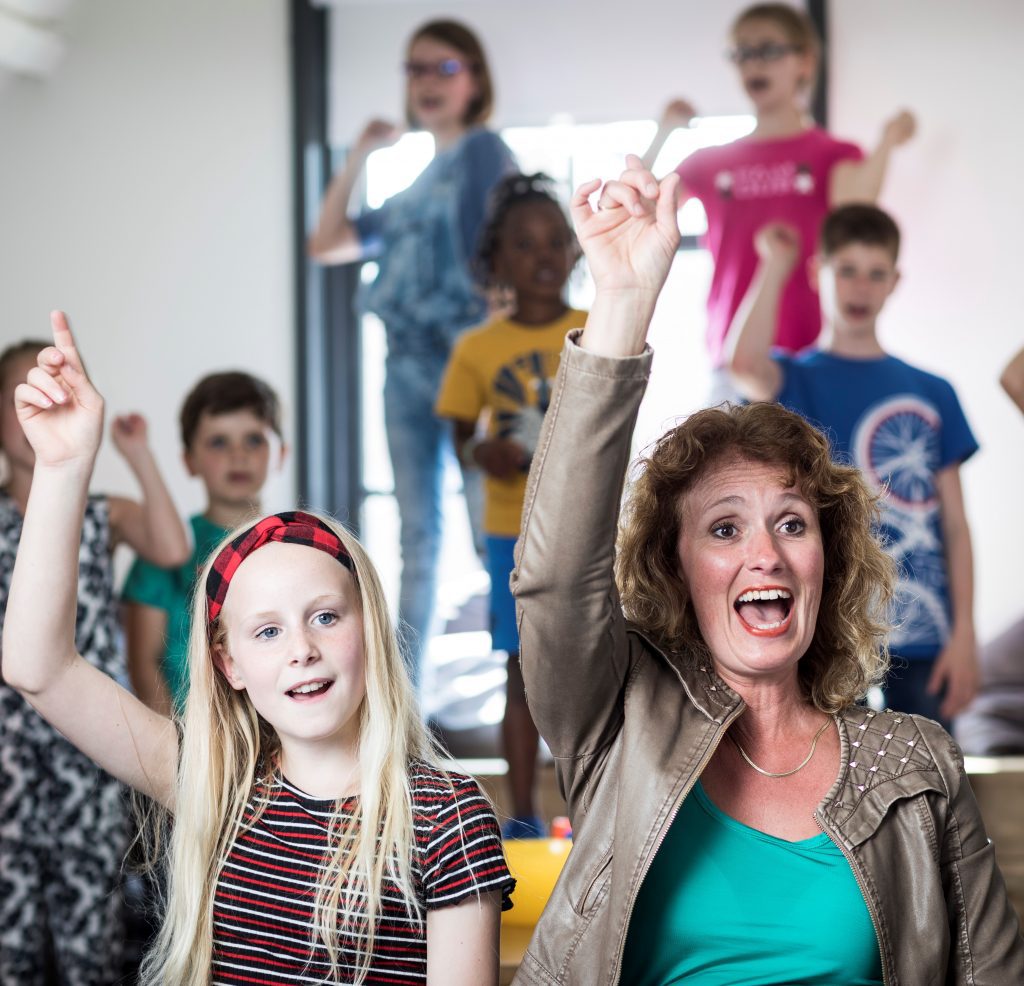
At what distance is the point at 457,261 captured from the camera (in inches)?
169

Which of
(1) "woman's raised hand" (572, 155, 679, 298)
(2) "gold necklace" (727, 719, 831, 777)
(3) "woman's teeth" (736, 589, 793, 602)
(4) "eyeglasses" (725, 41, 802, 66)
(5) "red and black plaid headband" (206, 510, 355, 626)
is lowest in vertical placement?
(2) "gold necklace" (727, 719, 831, 777)

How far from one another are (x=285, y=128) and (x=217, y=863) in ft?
11.9

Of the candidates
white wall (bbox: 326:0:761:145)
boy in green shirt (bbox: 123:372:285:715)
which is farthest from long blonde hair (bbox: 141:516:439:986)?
white wall (bbox: 326:0:761:145)

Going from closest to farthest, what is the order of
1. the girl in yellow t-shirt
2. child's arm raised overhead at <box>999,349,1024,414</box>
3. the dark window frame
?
child's arm raised overhead at <box>999,349,1024,414</box> < the girl in yellow t-shirt < the dark window frame

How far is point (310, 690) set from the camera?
1444 mm

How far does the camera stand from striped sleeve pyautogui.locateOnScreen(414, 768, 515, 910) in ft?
4.54

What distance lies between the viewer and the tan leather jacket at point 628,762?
1211 millimetres

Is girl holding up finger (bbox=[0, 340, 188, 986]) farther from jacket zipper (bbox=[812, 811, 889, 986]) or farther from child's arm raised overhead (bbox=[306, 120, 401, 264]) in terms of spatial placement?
child's arm raised overhead (bbox=[306, 120, 401, 264])

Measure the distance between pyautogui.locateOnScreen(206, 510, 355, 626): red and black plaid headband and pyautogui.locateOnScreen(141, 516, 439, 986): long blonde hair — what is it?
16 millimetres

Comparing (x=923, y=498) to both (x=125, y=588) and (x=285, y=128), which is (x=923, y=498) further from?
(x=285, y=128)

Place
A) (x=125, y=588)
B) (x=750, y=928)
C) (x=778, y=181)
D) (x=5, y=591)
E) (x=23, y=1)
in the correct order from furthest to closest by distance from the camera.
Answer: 1. (x=23, y=1)
2. (x=778, y=181)
3. (x=125, y=588)
4. (x=5, y=591)
5. (x=750, y=928)

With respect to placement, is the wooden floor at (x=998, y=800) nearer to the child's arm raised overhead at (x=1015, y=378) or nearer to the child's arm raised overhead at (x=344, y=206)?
the child's arm raised overhead at (x=1015, y=378)

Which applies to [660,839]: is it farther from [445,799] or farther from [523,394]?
[523,394]

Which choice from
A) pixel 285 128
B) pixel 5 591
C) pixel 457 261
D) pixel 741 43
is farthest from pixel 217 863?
pixel 285 128
